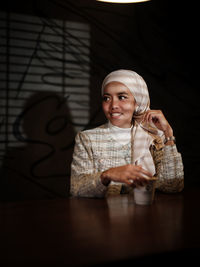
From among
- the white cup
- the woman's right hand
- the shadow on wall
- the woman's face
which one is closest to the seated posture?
the woman's face

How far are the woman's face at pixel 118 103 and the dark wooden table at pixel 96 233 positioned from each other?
0.70 m

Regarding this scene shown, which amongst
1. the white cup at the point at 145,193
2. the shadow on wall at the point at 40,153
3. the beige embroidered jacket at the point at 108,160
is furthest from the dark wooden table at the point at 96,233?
the shadow on wall at the point at 40,153

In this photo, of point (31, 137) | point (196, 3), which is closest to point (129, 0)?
point (31, 137)

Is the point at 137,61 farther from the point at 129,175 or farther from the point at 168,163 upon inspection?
the point at 129,175

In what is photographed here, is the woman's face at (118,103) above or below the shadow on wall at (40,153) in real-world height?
above

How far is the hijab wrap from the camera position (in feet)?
6.29

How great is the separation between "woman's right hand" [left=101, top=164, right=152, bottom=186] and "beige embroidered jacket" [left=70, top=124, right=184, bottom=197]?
0.42ft

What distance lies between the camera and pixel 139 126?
199cm

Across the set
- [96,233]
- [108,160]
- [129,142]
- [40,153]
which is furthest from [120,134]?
[96,233]

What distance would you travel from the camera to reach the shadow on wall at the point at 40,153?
94.7 inches

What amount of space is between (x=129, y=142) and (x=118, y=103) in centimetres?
27

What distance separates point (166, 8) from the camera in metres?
2.94

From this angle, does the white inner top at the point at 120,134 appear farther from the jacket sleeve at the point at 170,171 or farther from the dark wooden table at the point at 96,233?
the dark wooden table at the point at 96,233

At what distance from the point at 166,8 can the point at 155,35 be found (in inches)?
12.2
